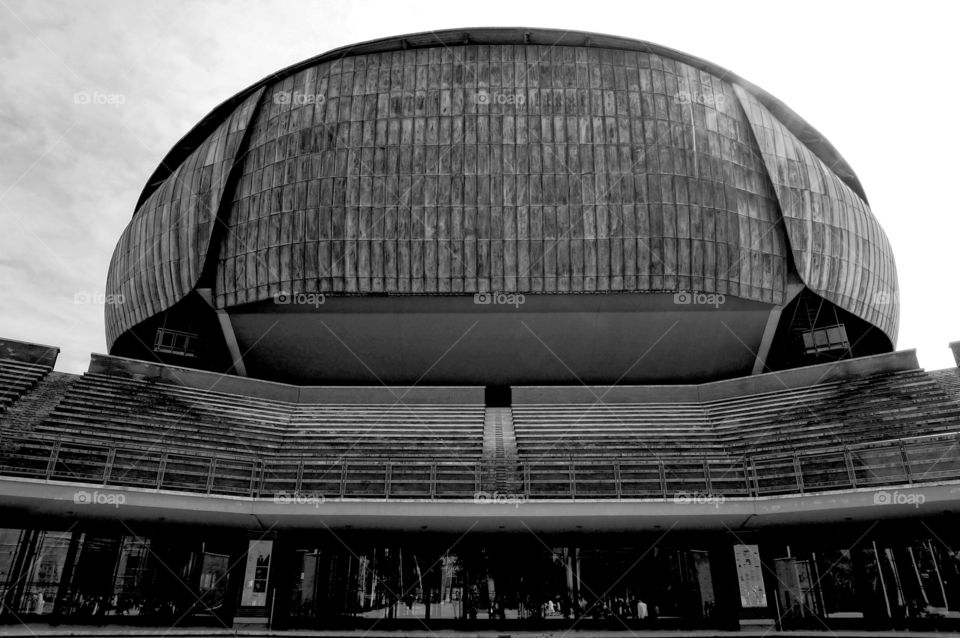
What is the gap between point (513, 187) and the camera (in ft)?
81.8

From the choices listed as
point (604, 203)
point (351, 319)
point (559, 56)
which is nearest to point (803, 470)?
point (604, 203)

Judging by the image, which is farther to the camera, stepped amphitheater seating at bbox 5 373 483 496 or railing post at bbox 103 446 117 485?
stepped amphitheater seating at bbox 5 373 483 496

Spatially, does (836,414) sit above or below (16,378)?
below

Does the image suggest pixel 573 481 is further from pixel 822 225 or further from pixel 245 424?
pixel 822 225

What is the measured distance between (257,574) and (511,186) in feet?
52.6

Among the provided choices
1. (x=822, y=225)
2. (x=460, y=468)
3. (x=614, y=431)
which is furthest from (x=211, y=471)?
(x=822, y=225)

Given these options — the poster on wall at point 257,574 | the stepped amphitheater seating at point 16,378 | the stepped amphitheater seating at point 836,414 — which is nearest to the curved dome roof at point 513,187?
the stepped amphitheater seating at point 836,414

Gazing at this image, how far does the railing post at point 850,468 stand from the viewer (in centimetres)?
1370

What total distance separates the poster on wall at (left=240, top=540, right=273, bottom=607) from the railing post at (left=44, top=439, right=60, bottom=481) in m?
4.58

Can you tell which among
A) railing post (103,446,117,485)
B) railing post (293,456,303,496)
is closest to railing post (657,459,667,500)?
railing post (293,456,303,496)

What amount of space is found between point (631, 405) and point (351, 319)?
11.2m

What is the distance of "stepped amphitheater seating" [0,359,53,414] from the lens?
751 inches

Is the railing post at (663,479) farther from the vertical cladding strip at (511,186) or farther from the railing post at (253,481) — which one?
Result: the vertical cladding strip at (511,186)

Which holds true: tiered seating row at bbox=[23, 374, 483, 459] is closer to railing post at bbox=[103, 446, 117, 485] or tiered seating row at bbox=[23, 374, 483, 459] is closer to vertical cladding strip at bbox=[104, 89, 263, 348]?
railing post at bbox=[103, 446, 117, 485]
